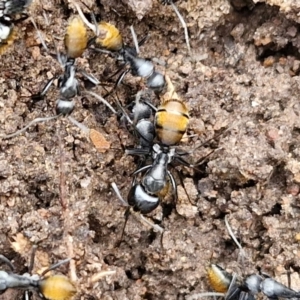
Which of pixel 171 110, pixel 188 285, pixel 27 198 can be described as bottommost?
pixel 188 285

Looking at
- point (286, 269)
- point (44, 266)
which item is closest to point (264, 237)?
point (286, 269)

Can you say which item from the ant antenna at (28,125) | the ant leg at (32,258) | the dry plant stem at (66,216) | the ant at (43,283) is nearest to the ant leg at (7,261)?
the ant at (43,283)

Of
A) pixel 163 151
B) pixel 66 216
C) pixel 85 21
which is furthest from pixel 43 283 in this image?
pixel 85 21

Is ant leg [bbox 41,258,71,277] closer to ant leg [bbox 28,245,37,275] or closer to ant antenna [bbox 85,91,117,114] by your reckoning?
ant leg [bbox 28,245,37,275]

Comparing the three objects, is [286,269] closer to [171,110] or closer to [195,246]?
[195,246]

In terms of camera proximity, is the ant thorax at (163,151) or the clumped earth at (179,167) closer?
the clumped earth at (179,167)

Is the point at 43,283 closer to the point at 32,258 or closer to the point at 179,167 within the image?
the point at 32,258

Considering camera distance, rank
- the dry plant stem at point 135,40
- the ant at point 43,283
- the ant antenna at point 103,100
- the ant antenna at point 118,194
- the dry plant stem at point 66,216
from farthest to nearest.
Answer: the dry plant stem at point 135,40 < the ant antenna at point 103,100 < the ant antenna at point 118,194 < the dry plant stem at point 66,216 < the ant at point 43,283

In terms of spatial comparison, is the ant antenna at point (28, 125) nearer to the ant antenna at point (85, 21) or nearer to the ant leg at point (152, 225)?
the ant antenna at point (85, 21)

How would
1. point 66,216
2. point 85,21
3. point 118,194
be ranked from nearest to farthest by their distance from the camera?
point 66,216 → point 118,194 → point 85,21
